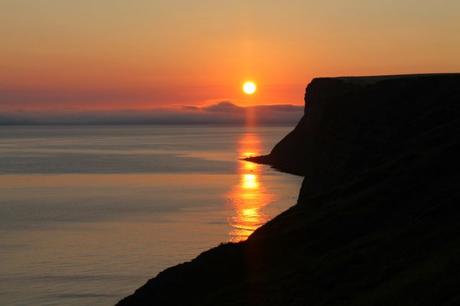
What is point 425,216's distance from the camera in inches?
1350

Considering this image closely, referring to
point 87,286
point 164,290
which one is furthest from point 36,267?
point 164,290

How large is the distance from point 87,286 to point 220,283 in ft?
48.7

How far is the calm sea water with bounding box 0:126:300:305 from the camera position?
49.9 m

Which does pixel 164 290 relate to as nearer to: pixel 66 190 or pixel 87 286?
pixel 87 286

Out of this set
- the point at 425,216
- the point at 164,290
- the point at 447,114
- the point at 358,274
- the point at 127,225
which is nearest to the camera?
the point at 358,274

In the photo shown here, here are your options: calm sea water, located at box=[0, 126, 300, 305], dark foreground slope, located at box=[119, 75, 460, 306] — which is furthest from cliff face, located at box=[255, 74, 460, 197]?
calm sea water, located at box=[0, 126, 300, 305]

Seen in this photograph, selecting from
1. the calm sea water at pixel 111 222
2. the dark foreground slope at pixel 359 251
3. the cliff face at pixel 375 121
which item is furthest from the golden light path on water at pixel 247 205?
the dark foreground slope at pixel 359 251

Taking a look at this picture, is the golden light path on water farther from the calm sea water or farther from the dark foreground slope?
the dark foreground slope

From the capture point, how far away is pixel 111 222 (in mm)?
80000

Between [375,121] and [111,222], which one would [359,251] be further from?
[111,222]

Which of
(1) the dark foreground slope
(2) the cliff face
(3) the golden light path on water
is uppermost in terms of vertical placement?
(2) the cliff face

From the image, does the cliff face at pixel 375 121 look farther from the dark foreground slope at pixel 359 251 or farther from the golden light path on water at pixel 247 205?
the golden light path on water at pixel 247 205

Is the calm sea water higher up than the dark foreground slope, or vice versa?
the dark foreground slope

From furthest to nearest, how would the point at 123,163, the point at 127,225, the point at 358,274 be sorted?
the point at 123,163, the point at 127,225, the point at 358,274
